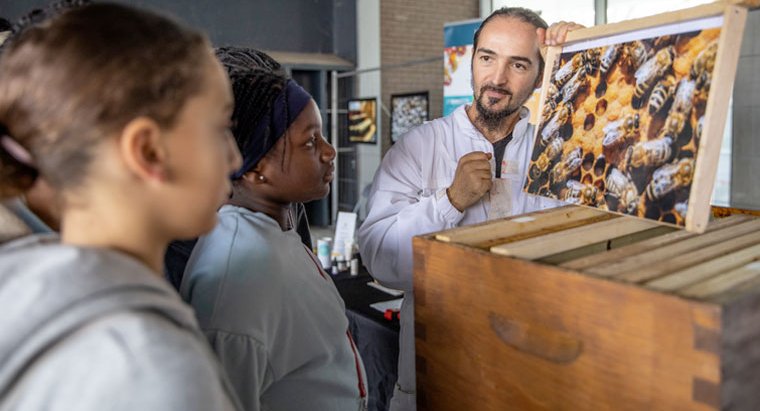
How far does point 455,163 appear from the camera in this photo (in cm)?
183

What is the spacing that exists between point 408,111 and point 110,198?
7226 millimetres

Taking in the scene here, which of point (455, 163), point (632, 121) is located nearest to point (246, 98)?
point (632, 121)

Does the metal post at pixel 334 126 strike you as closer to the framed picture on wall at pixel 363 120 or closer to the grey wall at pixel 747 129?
the framed picture on wall at pixel 363 120

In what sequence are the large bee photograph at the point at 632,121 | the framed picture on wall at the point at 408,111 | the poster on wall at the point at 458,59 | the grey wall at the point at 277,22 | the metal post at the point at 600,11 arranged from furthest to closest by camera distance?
the grey wall at the point at 277,22 → the framed picture on wall at the point at 408,111 → the metal post at the point at 600,11 → the poster on wall at the point at 458,59 → the large bee photograph at the point at 632,121

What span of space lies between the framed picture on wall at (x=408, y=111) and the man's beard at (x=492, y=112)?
217 inches

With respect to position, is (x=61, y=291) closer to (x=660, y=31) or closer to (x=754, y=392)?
(x=754, y=392)

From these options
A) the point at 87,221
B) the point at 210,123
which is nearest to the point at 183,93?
the point at 210,123

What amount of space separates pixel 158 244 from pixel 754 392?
0.70 metres

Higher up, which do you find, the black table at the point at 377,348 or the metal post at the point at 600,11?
the metal post at the point at 600,11

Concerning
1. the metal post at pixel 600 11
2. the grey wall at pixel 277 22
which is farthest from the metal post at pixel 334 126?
the metal post at pixel 600 11

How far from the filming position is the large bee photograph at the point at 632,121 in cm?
93

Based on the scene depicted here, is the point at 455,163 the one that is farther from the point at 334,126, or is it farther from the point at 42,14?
the point at 334,126

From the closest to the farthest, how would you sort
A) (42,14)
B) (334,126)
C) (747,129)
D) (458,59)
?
(42,14) → (747,129) → (458,59) → (334,126)

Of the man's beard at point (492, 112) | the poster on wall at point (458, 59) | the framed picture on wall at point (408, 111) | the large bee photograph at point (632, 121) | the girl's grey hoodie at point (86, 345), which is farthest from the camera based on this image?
the framed picture on wall at point (408, 111)
